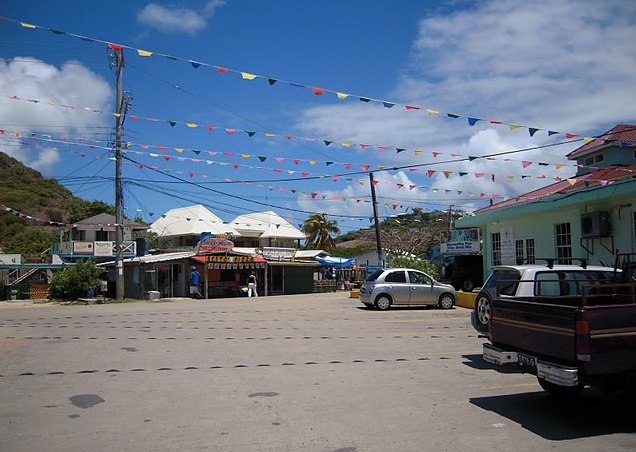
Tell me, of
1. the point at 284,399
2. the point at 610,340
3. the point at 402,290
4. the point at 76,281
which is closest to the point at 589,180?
the point at 402,290

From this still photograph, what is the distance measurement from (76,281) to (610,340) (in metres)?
32.5

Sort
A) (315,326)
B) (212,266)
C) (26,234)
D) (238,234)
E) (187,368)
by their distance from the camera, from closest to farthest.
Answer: (187,368)
(315,326)
(212,266)
(238,234)
(26,234)

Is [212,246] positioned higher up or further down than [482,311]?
higher up

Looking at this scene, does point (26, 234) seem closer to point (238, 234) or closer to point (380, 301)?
point (238, 234)

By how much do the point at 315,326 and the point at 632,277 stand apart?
975 cm

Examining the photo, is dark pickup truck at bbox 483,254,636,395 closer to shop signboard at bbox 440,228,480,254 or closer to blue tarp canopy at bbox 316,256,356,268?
shop signboard at bbox 440,228,480,254

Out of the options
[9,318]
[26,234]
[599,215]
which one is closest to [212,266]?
[9,318]

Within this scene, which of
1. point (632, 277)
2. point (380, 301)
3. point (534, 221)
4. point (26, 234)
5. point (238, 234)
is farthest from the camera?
point (26, 234)

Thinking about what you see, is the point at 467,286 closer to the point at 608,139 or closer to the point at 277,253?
the point at 608,139

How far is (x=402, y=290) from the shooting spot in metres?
21.5

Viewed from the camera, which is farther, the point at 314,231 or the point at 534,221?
the point at 314,231

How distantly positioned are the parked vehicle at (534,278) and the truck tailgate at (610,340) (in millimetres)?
2554

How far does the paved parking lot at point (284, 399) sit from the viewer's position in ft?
19.1

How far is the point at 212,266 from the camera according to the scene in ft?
116
